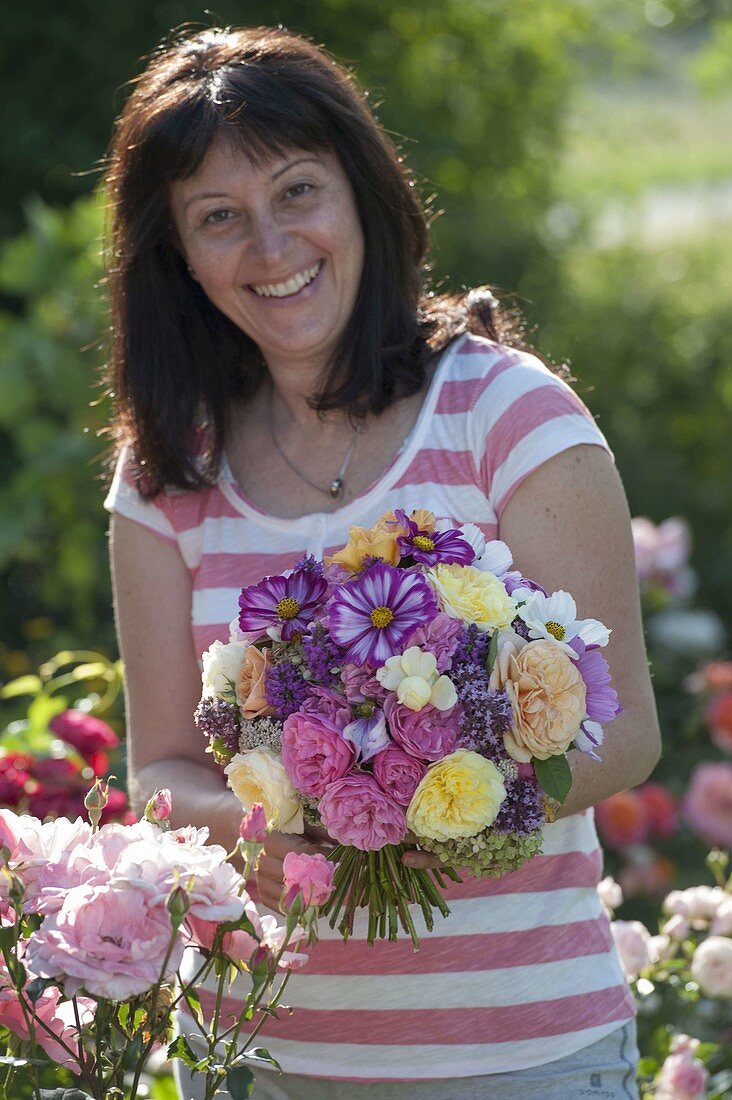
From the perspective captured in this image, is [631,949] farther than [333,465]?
Yes

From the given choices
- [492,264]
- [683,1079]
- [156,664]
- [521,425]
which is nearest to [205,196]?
[521,425]

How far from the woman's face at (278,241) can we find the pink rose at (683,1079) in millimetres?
1214

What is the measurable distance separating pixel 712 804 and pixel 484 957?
2.60 m

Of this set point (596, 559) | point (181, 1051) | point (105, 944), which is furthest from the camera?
point (596, 559)

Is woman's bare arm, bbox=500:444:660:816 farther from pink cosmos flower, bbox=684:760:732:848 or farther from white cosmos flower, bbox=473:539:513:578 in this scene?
pink cosmos flower, bbox=684:760:732:848

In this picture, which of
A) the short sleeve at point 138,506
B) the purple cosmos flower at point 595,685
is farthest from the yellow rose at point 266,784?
the short sleeve at point 138,506

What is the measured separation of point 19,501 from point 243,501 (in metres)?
2.84

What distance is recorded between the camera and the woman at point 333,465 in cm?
182

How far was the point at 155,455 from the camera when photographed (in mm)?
2172

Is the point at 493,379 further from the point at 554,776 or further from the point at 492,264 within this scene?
the point at 492,264

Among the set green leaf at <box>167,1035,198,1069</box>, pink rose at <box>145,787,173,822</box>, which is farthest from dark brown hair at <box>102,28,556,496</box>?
green leaf at <box>167,1035,198,1069</box>

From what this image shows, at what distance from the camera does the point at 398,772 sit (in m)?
1.38

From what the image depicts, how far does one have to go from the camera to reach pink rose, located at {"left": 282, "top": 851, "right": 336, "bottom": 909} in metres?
1.31

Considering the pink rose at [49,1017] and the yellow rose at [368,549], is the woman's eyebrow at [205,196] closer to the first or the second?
the yellow rose at [368,549]
